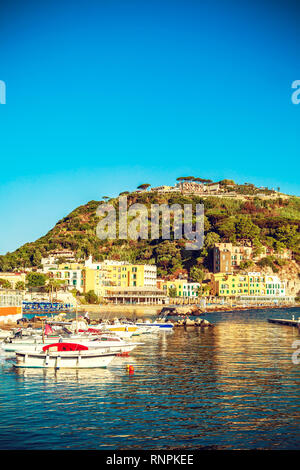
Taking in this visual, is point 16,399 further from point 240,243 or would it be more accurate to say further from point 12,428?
A: point 240,243

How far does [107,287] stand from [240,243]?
2095 inches

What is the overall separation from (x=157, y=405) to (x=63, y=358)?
1054 centimetres

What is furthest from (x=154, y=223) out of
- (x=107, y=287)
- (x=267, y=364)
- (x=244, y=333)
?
(x=267, y=364)

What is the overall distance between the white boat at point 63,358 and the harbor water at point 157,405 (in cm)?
64

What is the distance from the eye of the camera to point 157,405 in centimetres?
2452

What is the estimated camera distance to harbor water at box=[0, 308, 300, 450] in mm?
19344

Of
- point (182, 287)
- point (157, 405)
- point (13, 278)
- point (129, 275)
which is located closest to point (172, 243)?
point (182, 287)

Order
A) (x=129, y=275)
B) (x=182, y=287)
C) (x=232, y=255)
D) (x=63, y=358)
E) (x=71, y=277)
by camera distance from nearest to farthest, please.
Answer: (x=63, y=358), (x=71, y=277), (x=182, y=287), (x=129, y=275), (x=232, y=255)

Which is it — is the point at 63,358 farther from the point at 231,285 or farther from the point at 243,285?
the point at 243,285

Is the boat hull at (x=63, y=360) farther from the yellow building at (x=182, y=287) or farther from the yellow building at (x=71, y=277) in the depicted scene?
the yellow building at (x=182, y=287)

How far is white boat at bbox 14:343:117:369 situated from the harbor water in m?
0.64

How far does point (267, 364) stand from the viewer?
1446 inches

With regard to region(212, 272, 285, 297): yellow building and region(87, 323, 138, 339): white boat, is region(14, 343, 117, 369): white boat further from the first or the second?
region(212, 272, 285, 297): yellow building
